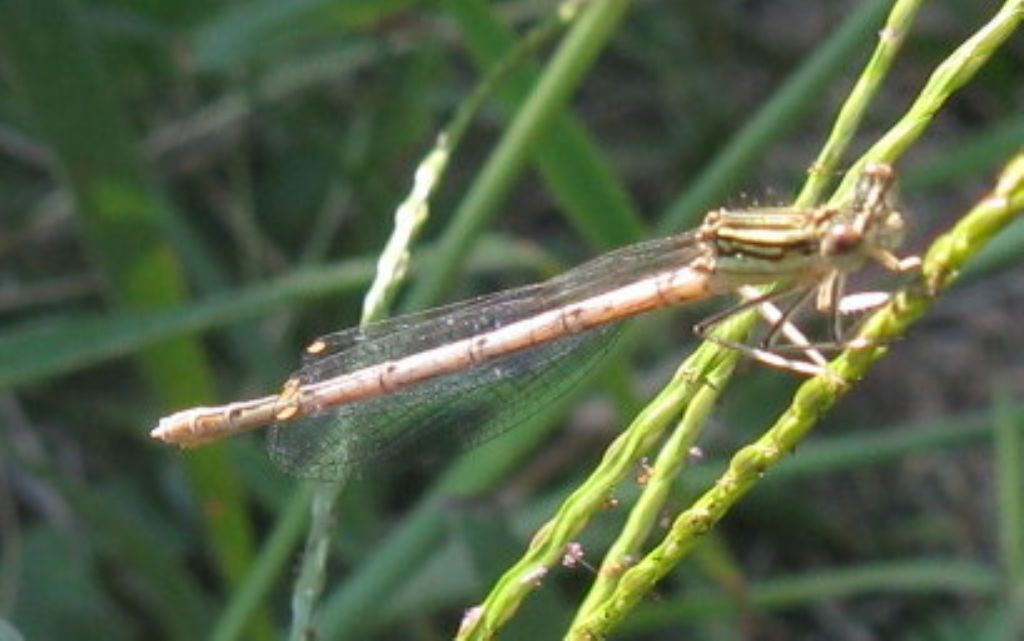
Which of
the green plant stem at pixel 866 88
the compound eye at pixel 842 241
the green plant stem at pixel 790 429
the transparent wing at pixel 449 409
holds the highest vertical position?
the transparent wing at pixel 449 409

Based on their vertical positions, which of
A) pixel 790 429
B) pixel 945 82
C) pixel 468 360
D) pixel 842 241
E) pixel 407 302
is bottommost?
pixel 790 429

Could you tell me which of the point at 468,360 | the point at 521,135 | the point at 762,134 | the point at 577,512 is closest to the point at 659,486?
the point at 577,512

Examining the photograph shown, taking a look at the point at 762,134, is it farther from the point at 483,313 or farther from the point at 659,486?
the point at 659,486

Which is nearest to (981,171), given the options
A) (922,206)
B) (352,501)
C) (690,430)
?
(922,206)

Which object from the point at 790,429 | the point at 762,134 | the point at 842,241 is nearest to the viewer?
the point at 790,429

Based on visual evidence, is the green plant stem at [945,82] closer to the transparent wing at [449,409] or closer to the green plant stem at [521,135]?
the transparent wing at [449,409]

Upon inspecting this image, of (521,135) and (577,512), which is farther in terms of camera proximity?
(521,135)

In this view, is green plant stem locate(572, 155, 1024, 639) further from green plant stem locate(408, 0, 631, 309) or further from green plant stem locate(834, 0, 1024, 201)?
green plant stem locate(408, 0, 631, 309)

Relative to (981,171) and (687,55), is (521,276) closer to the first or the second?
(687,55)

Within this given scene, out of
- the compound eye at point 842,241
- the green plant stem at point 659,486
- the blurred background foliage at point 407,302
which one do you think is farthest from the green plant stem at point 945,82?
the blurred background foliage at point 407,302

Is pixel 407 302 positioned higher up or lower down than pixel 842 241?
higher up
